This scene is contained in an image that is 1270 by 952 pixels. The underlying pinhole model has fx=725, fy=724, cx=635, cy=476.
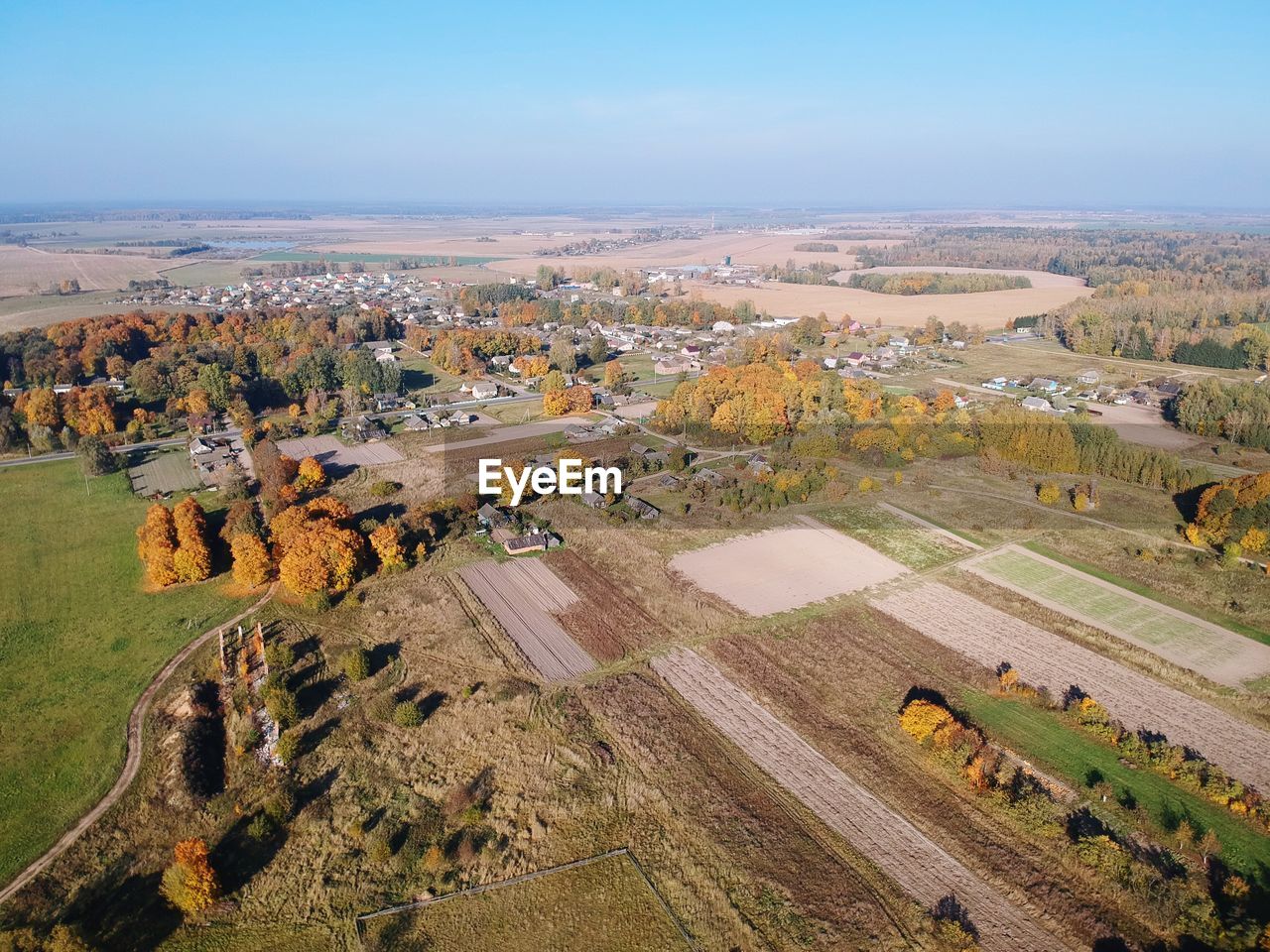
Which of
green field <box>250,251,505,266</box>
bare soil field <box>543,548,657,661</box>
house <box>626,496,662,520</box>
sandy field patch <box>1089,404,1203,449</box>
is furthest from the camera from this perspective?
green field <box>250,251,505,266</box>

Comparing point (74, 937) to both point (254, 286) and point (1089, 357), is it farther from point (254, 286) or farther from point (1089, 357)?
point (254, 286)

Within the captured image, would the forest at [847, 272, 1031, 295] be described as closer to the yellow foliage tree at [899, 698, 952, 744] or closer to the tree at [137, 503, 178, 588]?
the yellow foliage tree at [899, 698, 952, 744]

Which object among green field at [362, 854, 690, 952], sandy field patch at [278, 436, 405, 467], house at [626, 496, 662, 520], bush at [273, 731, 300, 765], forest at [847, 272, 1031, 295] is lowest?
green field at [362, 854, 690, 952]

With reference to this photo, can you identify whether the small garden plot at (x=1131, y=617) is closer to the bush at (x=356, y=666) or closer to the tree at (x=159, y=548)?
the bush at (x=356, y=666)

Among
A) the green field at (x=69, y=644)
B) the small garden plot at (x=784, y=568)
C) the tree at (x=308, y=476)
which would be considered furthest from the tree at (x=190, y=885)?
the tree at (x=308, y=476)

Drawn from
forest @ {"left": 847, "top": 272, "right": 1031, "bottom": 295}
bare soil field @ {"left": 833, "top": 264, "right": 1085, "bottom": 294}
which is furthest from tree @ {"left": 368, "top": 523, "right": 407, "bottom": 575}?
Result: bare soil field @ {"left": 833, "top": 264, "right": 1085, "bottom": 294}

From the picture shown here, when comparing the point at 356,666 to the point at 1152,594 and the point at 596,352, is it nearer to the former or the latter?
the point at 1152,594

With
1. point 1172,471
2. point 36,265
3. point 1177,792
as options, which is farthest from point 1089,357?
point 36,265
